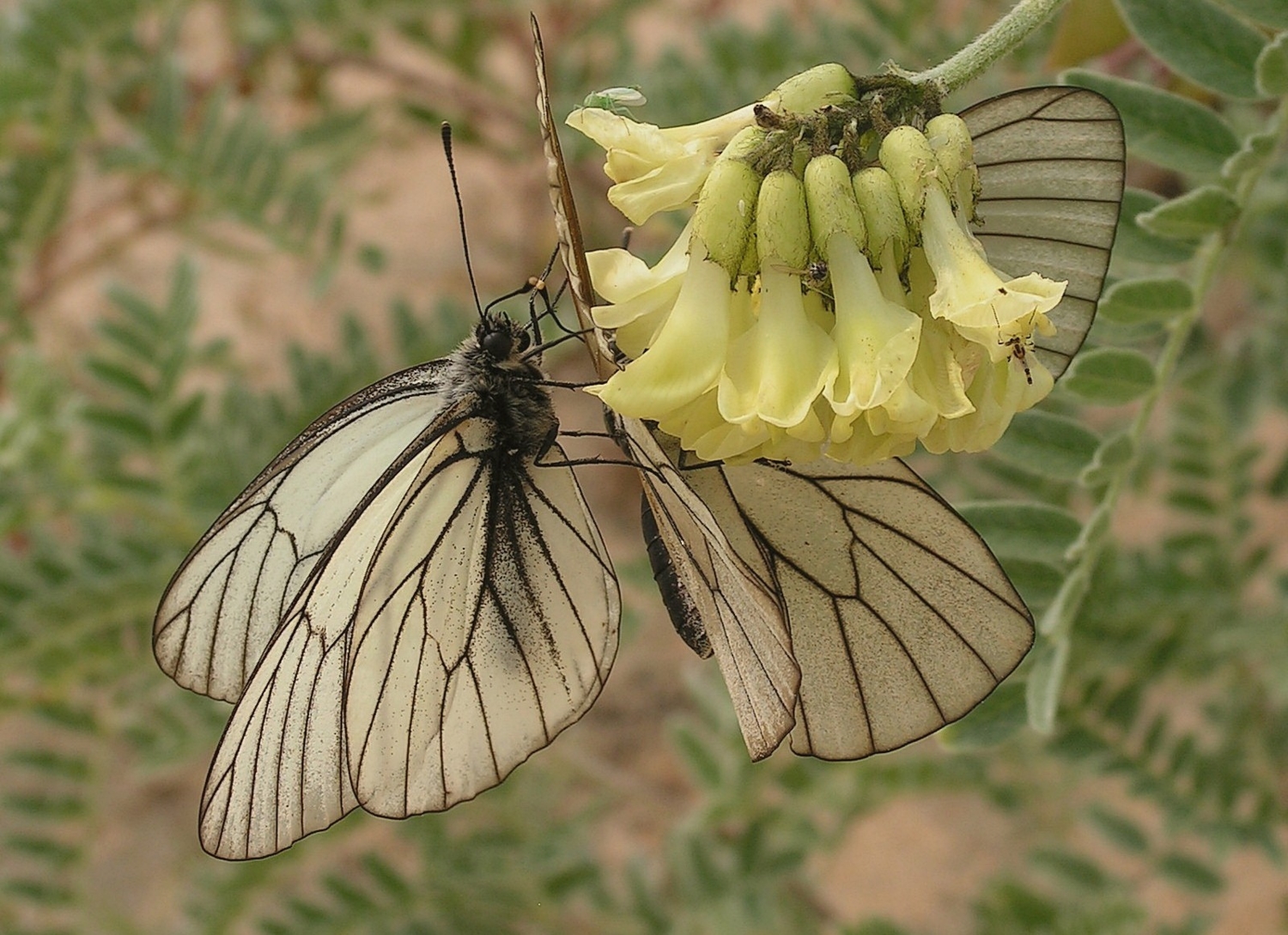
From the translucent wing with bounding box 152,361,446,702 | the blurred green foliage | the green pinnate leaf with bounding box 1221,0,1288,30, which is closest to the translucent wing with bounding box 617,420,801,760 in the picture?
the translucent wing with bounding box 152,361,446,702

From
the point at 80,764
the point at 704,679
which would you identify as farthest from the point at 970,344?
the point at 80,764

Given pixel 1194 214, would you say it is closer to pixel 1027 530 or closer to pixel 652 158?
pixel 1027 530

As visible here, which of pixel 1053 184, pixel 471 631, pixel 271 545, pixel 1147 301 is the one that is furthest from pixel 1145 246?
pixel 271 545

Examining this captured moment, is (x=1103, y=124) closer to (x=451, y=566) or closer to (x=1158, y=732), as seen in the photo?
(x=451, y=566)

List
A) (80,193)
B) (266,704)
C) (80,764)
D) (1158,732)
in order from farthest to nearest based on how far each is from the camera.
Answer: (80,193)
(80,764)
(1158,732)
(266,704)

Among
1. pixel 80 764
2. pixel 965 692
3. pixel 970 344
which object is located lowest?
pixel 965 692

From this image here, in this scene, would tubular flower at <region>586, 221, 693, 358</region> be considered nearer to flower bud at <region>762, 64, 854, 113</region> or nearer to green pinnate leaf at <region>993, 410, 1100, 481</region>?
flower bud at <region>762, 64, 854, 113</region>
